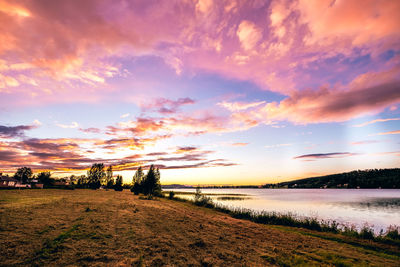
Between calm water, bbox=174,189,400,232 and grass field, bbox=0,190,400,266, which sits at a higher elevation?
grass field, bbox=0,190,400,266

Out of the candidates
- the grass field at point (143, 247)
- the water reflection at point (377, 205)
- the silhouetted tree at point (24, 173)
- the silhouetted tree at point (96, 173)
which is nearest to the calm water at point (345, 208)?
the water reflection at point (377, 205)

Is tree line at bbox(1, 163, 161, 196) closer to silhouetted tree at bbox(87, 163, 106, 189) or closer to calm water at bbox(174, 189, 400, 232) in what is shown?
silhouetted tree at bbox(87, 163, 106, 189)

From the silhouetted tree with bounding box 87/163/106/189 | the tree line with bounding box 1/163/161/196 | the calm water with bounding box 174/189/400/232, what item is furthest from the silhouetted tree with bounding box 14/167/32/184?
the calm water with bounding box 174/189/400/232

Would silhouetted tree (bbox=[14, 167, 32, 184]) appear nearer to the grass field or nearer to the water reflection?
the grass field

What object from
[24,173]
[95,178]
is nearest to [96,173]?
[95,178]

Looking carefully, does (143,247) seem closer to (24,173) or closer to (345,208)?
(345,208)

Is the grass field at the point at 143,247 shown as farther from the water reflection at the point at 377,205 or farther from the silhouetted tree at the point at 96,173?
the silhouetted tree at the point at 96,173

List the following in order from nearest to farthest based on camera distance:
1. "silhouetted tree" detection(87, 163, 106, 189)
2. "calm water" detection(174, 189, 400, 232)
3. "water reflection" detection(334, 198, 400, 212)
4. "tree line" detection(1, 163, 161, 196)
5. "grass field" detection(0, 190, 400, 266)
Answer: "grass field" detection(0, 190, 400, 266) → "calm water" detection(174, 189, 400, 232) → "water reflection" detection(334, 198, 400, 212) → "tree line" detection(1, 163, 161, 196) → "silhouetted tree" detection(87, 163, 106, 189)

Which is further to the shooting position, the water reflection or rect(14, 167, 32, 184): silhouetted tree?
rect(14, 167, 32, 184): silhouetted tree

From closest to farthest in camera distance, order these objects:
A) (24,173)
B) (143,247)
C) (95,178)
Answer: (143,247), (95,178), (24,173)

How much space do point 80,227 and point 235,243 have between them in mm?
10221

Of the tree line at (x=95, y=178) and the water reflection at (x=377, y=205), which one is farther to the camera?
the tree line at (x=95, y=178)

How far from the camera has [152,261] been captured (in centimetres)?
890

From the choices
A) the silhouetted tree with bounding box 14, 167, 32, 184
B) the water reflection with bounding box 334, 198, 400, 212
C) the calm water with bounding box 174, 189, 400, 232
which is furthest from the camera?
the silhouetted tree with bounding box 14, 167, 32, 184
